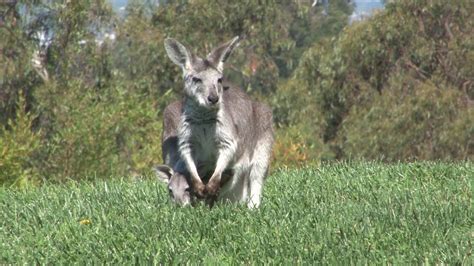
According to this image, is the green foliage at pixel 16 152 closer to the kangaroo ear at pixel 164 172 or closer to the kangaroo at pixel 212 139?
the kangaroo at pixel 212 139

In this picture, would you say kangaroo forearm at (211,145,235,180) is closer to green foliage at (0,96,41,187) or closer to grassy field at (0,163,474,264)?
grassy field at (0,163,474,264)

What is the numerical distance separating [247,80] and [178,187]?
24.6 metres

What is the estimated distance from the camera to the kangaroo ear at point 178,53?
8094 millimetres

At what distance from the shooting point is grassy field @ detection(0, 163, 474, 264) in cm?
617

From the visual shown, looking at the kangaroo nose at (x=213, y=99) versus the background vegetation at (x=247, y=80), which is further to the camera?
the background vegetation at (x=247, y=80)

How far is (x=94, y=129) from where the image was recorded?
63.3 feet

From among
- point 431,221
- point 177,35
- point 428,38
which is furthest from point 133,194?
point 177,35

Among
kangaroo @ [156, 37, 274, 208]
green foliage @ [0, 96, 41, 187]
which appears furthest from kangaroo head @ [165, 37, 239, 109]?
green foliage @ [0, 96, 41, 187]

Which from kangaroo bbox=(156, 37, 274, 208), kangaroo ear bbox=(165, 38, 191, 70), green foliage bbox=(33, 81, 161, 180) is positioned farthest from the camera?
green foliage bbox=(33, 81, 161, 180)

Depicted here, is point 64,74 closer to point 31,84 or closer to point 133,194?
point 31,84

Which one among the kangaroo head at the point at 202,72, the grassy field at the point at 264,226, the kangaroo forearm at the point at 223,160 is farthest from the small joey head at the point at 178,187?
the kangaroo head at the point at 202,72

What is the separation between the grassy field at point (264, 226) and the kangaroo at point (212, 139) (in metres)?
0.25

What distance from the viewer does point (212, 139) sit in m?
8.12

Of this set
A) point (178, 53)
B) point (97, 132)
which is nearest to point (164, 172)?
point (178, 53)
